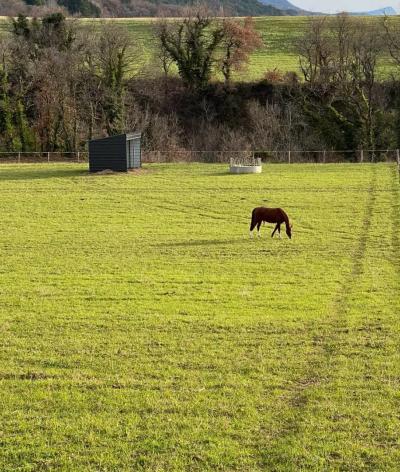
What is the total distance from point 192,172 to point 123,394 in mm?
31217

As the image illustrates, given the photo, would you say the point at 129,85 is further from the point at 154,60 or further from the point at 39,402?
the point at 39,402

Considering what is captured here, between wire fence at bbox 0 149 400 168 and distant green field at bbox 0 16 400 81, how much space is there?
1716cm

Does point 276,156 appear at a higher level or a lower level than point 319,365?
higher

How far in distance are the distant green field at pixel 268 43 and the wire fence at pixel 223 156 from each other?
17157mm

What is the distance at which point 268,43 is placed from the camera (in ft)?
272

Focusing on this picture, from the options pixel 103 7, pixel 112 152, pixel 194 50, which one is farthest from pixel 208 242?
pixel 103 7

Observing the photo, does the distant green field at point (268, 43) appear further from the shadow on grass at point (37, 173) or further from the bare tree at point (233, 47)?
the shadow on grass at point (37, 173)

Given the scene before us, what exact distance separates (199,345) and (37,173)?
30473 millimetres

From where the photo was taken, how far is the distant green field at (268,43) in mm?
71125

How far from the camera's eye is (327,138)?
6047cm

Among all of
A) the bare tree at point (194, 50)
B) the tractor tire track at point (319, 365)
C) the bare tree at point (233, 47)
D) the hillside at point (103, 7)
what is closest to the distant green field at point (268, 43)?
the bare tree at point (233, 47)

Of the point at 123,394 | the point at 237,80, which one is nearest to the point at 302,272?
the point at 123,394

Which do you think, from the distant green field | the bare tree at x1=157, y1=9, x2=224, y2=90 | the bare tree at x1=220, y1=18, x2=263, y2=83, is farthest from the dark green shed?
the bare tree at x1=220, y1=18, x2=263, y2=83

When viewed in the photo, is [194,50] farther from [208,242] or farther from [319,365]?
[319,365]
